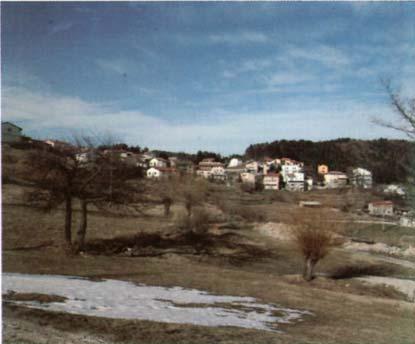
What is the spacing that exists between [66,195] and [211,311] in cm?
1211

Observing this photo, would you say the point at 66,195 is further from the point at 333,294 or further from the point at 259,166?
the point at 259,166

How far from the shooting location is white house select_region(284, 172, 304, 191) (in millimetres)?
30453

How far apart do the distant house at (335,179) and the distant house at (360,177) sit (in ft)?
2.59

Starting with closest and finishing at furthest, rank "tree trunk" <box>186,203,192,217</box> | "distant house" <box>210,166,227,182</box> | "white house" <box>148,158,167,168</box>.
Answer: "white house" <box>148,158,167,168</box> < "tree trunk" <box>186,203,192,217</box> < "distant house" <box>210,166,227,182</box>

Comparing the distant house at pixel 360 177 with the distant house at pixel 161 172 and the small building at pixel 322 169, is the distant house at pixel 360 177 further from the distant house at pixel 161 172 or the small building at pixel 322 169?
the distant house at pixel 161 172

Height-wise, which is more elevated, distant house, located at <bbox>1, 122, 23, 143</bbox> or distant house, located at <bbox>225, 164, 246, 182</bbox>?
distant house, located at <bbox>1, 122, 23, 143</bbox>

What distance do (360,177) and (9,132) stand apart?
56.3ft

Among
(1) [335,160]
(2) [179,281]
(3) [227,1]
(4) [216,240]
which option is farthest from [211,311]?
(4) [216,240]

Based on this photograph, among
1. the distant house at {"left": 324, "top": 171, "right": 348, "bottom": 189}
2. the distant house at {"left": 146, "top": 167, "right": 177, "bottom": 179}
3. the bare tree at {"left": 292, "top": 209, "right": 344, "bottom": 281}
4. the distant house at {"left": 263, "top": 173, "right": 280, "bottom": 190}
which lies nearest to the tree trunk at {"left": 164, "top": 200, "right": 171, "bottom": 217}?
the distant house at {"left": 146, "top": 167, "right": 177, "bottom": 179}

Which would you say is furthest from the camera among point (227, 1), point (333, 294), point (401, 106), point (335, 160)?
point (335, 160)

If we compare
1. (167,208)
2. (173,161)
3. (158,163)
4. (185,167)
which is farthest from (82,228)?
(167,208)

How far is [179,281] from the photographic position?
16.0 m

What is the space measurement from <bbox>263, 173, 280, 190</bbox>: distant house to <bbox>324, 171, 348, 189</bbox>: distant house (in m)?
3.97

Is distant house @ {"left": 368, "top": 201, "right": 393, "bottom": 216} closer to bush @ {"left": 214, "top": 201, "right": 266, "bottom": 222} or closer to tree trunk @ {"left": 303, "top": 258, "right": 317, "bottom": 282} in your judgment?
tree trunk @ {"left": 303, "top": 258, "right": 317, "bottom": 282}
